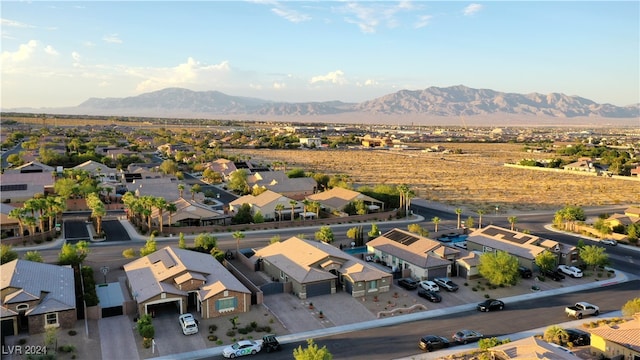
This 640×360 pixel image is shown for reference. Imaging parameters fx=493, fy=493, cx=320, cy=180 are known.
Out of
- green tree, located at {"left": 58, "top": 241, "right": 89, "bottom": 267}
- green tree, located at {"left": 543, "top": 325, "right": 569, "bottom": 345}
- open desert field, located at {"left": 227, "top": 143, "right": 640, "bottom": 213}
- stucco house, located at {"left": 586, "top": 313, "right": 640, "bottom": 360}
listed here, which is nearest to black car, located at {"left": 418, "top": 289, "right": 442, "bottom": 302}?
→ green tree, located at {"left": 543, "top": 325, "right": 569, "bottom": 345}

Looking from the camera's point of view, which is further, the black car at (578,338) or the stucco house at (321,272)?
the stucco house at (321,272)

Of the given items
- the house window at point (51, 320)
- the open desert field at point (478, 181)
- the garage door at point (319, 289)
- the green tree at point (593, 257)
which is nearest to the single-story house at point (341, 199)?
the open desert field at point (478, 181)

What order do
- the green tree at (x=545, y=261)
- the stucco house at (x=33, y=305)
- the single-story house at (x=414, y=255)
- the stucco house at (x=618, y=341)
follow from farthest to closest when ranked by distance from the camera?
1. the green tree at (x=545, y=261)
2. the single-story house at (x=414, y=255)
3. the stucco house at (x=33, y=305)
4. the stucco house at (x=618, y=341)

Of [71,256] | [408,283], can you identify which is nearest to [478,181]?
[408,283]

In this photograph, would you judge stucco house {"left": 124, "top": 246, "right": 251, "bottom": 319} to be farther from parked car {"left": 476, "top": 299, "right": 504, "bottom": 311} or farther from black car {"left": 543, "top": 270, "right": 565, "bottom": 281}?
black car {"left": 543, "top": 270, "right": 565, "bottom": 281}

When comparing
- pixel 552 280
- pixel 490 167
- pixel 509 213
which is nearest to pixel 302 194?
pixel 509 213

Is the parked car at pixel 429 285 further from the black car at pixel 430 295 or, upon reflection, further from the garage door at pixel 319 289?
the garage door at pixel 319 289

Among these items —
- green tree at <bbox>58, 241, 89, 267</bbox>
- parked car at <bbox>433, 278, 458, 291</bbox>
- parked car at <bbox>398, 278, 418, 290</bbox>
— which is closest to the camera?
parked car at <bbox>433, 278, 458, 291</bbox>
